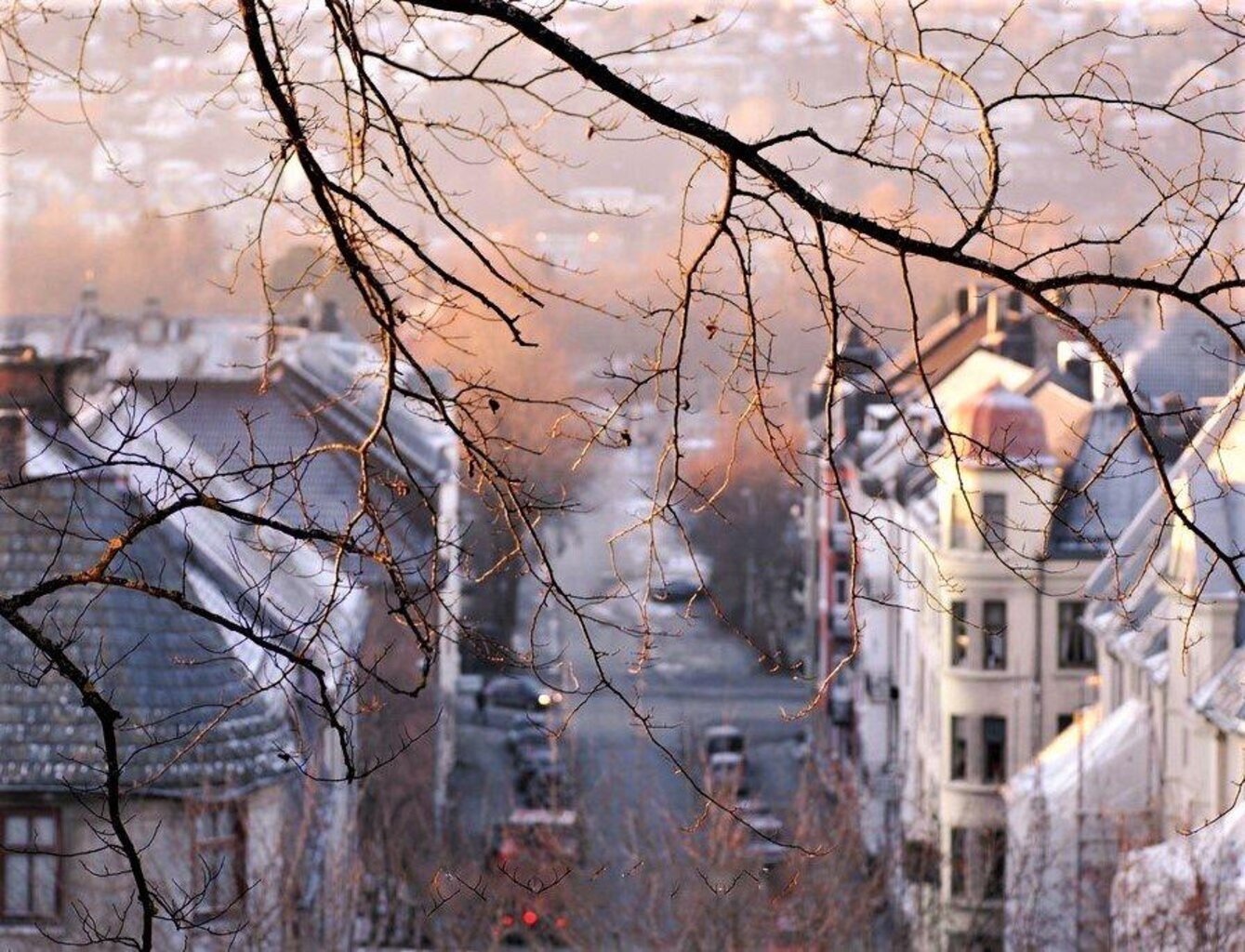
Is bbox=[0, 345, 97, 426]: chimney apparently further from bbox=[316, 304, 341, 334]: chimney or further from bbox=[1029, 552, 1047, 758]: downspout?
bbox=[316, 304, 341, 334]: chimney

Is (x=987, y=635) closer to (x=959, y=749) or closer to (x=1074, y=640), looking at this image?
(x=959, y=749)

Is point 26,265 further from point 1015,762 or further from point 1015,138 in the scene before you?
point 1015,762

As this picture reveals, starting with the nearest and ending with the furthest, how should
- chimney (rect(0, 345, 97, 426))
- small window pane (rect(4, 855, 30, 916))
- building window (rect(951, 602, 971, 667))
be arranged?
small window pane (rect(4, 855, 30, 916)) < chimney (rect(0, 345, 97, 426)) < building window (rect(951, 602, 971, 667))

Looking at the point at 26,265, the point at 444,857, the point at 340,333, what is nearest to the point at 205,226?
the point at 26,265

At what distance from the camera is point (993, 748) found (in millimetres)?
48938

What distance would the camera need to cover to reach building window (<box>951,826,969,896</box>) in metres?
46.6

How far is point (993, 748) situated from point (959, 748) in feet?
2.12

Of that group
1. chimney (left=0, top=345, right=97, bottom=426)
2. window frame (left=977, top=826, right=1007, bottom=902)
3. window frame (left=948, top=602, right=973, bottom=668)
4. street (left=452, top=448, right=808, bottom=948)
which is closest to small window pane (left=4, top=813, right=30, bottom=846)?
chimney (left=0, top=345, right=97, bottom=426)

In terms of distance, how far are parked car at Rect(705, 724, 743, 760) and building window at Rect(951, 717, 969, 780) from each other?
13760 millimetres

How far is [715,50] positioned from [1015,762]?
27104 millimetres

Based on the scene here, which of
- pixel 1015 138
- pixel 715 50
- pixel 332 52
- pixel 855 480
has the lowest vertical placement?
pixel 332 52

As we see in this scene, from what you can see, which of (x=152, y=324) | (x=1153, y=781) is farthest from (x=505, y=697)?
(x=1153, y=781)

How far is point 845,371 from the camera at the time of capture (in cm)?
938

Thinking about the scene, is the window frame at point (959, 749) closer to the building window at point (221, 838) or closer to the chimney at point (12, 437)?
the building window at point (221, 838)
